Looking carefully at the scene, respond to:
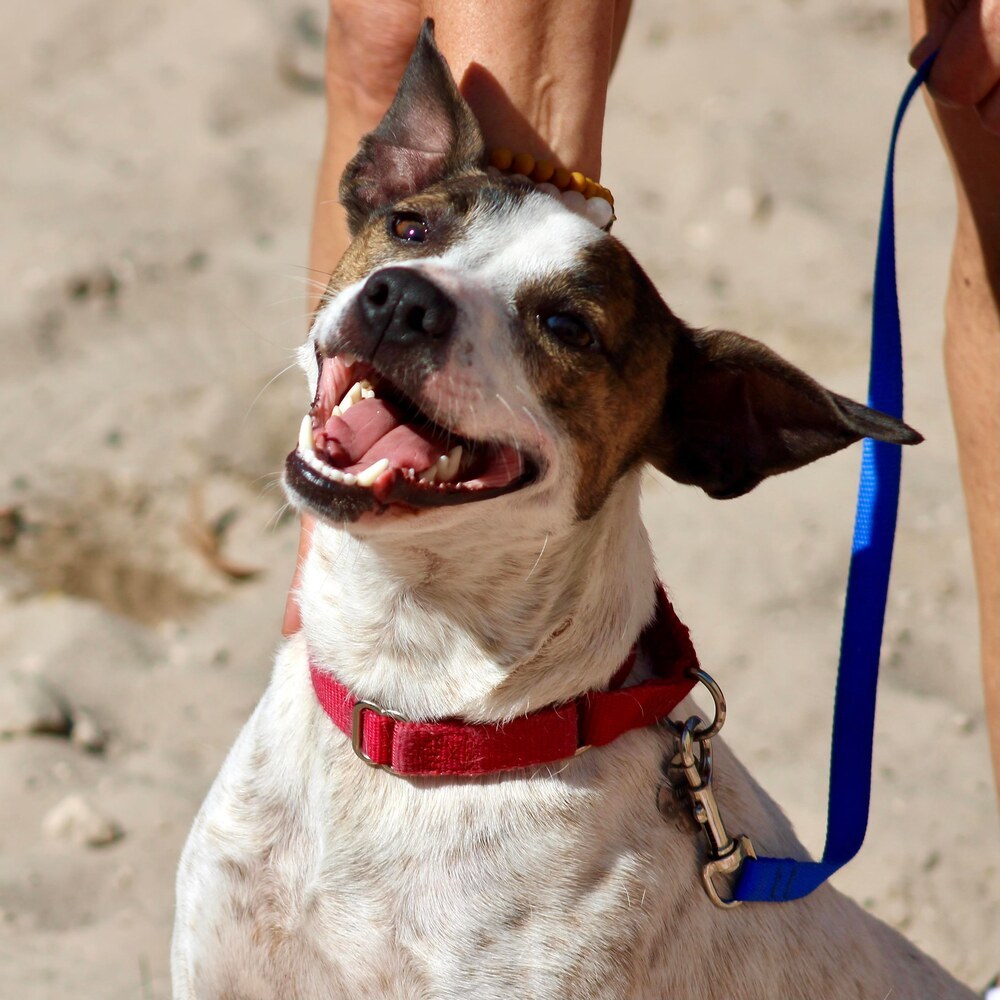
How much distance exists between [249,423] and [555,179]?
2.55 metres

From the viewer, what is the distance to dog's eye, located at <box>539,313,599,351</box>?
275 cm

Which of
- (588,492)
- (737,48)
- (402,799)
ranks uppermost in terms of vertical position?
(588,492)

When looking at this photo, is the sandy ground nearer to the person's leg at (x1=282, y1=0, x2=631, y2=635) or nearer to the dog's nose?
the person's leg at (x1=282, y1=0, x2=631, y2=635)

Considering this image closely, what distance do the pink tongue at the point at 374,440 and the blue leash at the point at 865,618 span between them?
41.3 inches

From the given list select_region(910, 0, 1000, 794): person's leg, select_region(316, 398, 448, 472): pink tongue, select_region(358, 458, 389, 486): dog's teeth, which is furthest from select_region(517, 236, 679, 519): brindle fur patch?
select_region(910, 0, 1000, 794): person's leg

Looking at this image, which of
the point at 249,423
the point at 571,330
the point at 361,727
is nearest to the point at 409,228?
the point at 571,330

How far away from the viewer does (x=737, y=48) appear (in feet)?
24.4

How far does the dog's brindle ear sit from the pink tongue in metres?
0.60

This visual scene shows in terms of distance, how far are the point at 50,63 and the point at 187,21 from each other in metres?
0.74

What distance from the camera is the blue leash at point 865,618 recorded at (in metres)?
2.97

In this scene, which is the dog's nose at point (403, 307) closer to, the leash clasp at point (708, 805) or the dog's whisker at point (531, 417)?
the dog's whisker at point (531, 417)

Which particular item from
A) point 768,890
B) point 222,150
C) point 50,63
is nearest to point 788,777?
point 768,890

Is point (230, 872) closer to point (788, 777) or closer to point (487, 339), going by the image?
point (487, 339)

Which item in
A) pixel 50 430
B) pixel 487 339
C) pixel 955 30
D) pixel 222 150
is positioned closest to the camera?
pixel 487 339
